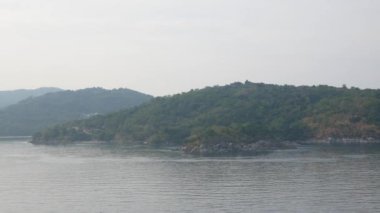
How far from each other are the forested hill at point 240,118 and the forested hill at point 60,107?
123 ft

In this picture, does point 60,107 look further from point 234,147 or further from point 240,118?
point 234,147

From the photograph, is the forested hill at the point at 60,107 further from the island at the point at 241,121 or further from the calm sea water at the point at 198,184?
the calm sea water at the point at 198,184

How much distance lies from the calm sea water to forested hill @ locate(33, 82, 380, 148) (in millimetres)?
19617

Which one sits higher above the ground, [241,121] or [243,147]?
[241,121]

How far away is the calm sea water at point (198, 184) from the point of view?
33688 millimetres

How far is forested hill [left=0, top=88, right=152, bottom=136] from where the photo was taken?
149625mm

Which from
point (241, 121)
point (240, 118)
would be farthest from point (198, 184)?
point (240, 118)

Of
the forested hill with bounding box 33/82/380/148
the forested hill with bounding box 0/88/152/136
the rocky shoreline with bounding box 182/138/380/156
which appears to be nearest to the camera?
the rocky shoreline with bounding box 182/138/380/156

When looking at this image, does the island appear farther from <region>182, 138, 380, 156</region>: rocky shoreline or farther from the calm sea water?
the calm sea water

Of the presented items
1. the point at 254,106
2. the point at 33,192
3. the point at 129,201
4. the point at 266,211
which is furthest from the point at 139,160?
the point at 254,106

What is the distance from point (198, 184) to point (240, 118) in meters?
55.0

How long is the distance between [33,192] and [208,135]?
39.7 meters

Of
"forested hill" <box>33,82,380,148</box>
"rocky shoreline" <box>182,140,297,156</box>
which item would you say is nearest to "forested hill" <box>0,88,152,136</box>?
"forested hill" <box>33,82,380,148</box>

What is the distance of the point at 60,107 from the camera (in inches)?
6708
